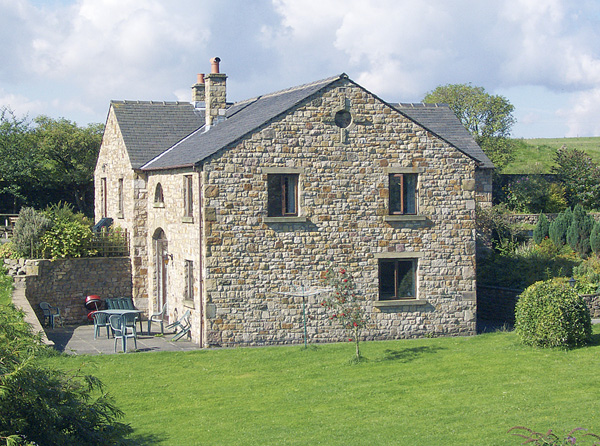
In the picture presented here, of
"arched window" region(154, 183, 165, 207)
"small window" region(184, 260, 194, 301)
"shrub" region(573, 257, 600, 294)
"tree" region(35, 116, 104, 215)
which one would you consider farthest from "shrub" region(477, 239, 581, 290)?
"tree" region(35, 116, 104, 215)

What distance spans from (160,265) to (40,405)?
18837mm

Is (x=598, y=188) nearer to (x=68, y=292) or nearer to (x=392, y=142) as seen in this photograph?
(x=392, y=142)

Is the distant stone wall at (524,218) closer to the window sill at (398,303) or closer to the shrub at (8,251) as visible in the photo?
the window sill at (398,303)

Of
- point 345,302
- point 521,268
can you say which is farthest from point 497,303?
point 345,302

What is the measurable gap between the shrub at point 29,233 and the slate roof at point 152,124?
3.78m

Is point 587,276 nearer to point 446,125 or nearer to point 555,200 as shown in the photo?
point 446,125

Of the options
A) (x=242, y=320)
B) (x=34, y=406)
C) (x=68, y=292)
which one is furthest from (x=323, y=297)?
(x=34, y=406)

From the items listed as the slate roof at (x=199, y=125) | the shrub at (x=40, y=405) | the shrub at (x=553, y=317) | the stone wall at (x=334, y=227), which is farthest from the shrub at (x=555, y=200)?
the shrub at (x=40, y=405)

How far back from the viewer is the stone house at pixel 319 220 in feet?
67.6

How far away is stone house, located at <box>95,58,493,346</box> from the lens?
20.6 meters

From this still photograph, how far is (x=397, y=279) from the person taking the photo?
22.0m

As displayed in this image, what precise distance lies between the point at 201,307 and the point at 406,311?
239 inches

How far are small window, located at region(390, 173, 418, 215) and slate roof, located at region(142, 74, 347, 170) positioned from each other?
352 cm

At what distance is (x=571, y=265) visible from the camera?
89.4 ft
